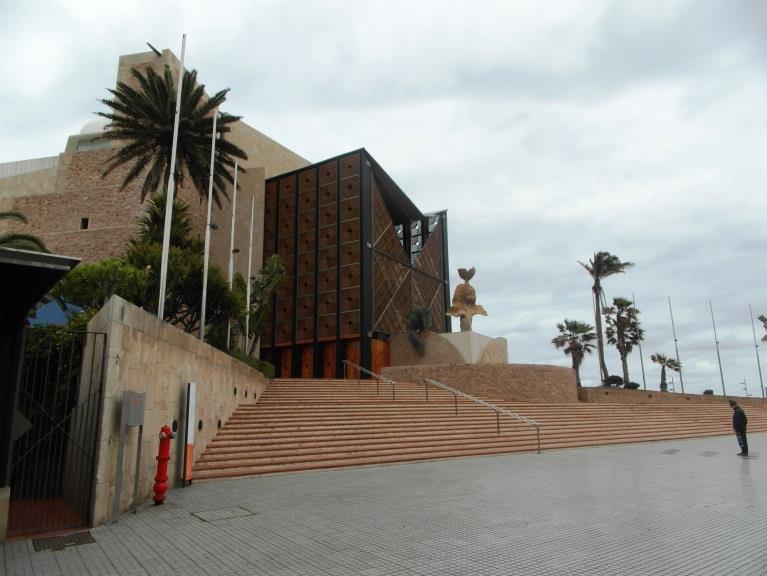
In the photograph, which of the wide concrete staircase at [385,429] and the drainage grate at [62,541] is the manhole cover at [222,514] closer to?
the drainage grate at [62,541]

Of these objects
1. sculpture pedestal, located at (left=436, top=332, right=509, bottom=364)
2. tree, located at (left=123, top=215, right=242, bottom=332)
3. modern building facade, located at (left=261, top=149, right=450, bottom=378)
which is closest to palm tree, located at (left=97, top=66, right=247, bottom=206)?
tree, located at (left=123, top=215, right=242, bottom=332)

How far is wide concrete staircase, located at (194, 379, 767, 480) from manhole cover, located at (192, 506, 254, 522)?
2747mm

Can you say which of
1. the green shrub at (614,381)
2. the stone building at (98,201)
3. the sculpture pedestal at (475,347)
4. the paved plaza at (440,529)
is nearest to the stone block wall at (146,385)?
the paved plaza at (440,529)

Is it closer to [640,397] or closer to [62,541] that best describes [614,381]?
[640,397]

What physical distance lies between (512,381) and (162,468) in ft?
60.8

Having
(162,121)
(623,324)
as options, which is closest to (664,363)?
(623,324)

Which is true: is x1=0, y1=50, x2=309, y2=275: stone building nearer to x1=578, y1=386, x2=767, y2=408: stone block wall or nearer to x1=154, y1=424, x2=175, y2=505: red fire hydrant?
x1=578, y1=386, x2=767, y2=408: stone block wall

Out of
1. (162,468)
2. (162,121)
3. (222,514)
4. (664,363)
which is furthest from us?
(664,363)

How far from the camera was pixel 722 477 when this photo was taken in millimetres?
8773

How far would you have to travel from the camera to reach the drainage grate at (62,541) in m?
5.13

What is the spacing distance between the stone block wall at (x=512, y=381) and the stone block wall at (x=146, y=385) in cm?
1490

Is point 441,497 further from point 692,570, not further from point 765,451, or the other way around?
point 765,451

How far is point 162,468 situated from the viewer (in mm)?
7215

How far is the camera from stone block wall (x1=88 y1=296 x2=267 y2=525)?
6.25 meters
